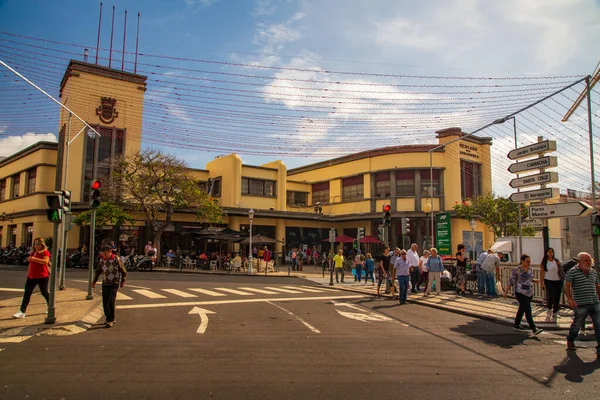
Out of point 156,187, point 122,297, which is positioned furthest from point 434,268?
point 156,187

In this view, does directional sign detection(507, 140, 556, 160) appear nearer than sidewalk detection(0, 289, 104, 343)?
No

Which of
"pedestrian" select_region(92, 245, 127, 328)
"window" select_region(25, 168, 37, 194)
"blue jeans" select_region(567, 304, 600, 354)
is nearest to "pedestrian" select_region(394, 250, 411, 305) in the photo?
"blue jeans" select_region(567, 304, 600, 354)

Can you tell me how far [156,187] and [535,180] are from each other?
2330 centimetres

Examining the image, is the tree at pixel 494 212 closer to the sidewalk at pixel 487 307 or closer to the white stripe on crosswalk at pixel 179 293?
the sidewalk at pixel 487 307

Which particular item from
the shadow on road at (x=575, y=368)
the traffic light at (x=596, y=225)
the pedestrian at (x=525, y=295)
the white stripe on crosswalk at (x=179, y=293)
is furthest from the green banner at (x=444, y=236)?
the shadow on road at (x=575, y=368)

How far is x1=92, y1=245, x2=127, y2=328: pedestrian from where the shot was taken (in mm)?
9469

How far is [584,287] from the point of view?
26.6ft

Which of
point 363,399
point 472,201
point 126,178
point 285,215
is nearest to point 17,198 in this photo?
point 126,178

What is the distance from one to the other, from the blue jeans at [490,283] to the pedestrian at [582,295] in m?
7.13

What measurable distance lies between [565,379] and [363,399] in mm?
3157

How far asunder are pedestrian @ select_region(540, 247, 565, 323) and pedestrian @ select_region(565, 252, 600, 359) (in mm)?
2941

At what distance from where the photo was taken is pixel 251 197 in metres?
41.4

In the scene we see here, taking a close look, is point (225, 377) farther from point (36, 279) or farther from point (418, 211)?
point (418, 211)

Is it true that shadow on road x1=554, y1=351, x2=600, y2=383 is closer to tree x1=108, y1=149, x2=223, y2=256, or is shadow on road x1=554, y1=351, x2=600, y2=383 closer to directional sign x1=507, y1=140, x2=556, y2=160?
directional sign x1=507, y1=140, x2=556, y2=160
